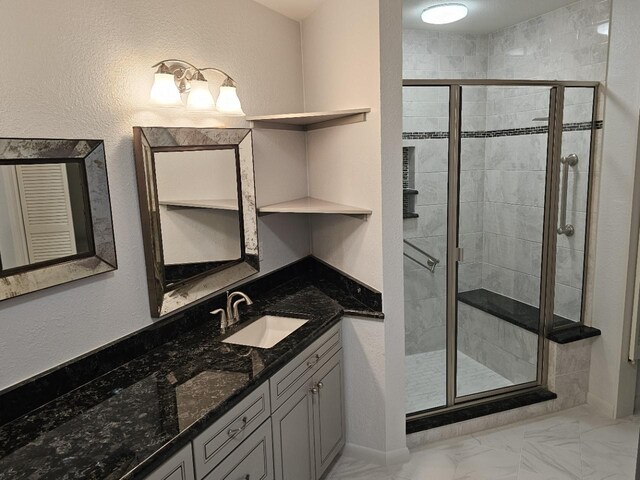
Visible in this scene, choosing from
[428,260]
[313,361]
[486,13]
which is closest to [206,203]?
[313,361]

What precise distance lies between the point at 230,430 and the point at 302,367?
534mm

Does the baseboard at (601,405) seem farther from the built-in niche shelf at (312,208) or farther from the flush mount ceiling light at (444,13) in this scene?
the flush mount ceiling light at (444,13)

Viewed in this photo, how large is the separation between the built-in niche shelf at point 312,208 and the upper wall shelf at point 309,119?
0.45m

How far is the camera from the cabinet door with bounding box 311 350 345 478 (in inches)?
88.6

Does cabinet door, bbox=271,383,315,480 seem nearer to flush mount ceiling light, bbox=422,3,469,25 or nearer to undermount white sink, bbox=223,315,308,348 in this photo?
undermount white sink, bbox=223,315,308,348

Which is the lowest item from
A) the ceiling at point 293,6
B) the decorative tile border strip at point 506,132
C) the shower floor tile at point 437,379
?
the shower floor tile at point 437,379

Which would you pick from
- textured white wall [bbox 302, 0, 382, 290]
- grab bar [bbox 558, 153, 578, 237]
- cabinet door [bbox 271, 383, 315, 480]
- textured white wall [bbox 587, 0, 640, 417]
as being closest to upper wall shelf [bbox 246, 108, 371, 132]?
textured white wall [bbox 302, 0, 382, 290]

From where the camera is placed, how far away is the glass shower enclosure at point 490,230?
2908mm

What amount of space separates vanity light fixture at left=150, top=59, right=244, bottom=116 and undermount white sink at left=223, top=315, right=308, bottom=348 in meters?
1.05

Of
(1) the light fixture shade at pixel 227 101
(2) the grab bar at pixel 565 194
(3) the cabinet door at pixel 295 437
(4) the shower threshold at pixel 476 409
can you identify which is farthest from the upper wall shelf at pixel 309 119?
(4) the shower threshold at pixel 476 409

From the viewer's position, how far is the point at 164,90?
1.86 meters

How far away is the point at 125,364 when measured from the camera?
6.10 feet

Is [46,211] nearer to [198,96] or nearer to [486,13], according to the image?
[198,96]

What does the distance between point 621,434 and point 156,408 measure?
271 centimetres
